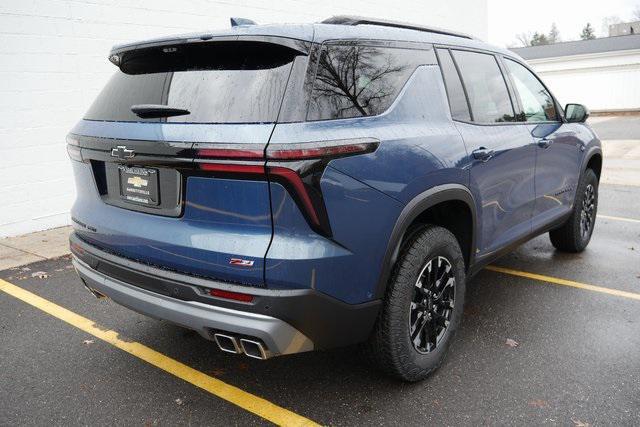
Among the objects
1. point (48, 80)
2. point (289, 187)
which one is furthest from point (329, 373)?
point (48, 80)

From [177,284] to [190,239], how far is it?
22cm

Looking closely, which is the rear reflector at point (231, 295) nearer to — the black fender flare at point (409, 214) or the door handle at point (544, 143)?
the black fender flare at point (409, 214)

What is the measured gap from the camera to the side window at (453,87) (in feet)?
10.2

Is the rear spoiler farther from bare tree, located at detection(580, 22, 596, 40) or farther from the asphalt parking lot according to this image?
bare tree, located at detection(580, 22, 596, 40)

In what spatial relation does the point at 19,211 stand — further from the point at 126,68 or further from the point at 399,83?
the point at 399,83

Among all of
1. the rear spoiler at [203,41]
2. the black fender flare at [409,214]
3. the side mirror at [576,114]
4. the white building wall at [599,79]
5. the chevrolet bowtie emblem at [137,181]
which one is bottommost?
the white building wall at [599,79]

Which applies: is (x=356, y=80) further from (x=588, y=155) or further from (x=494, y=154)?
(x=588, y=155)

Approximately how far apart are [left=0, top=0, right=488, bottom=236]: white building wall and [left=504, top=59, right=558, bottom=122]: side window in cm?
516

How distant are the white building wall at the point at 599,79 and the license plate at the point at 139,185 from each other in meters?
32.5

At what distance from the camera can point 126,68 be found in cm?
288

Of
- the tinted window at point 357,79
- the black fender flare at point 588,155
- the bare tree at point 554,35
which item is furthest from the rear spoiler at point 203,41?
the bare tree at point 554,35

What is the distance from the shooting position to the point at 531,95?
13.8 feet

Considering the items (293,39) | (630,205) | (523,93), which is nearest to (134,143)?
(293,39)

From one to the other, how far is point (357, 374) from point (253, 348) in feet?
3.22
